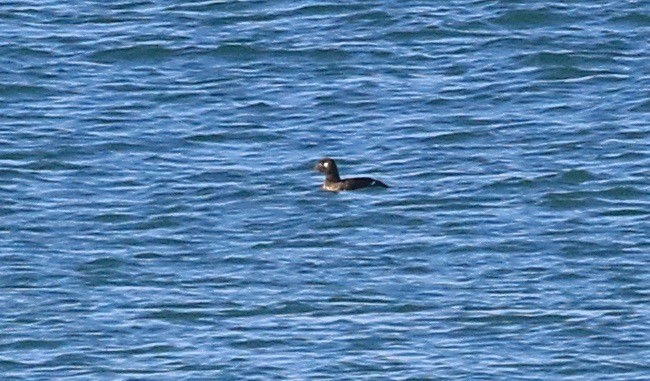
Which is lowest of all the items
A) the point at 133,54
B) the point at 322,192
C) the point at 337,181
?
the point at 322,192

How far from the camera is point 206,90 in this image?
24.5 m

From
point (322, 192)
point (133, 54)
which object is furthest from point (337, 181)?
point (133, 54)

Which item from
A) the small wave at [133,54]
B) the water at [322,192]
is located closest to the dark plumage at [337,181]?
the water at [322,192]

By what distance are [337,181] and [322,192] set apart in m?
0.25

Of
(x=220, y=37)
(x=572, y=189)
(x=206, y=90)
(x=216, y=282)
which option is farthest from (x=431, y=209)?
(x=220, y=37)

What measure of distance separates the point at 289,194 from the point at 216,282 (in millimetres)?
2834

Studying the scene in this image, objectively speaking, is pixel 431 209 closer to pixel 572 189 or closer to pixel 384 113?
pixel 572 189

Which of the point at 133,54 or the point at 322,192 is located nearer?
the point at 322,192

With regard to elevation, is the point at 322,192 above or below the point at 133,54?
below

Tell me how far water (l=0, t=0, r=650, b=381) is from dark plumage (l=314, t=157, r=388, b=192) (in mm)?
106

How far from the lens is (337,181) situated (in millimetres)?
20984

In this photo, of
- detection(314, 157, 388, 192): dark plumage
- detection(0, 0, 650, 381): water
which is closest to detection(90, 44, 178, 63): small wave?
detection(0, 0, 650, 381): water

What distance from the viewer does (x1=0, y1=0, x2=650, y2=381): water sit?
16.9 metres

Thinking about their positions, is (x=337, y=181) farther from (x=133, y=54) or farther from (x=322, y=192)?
(x=133, y=54)
